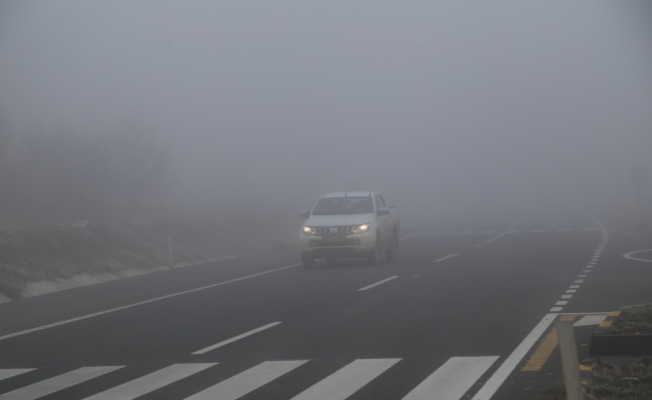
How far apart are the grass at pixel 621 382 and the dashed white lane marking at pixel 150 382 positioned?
3.70m

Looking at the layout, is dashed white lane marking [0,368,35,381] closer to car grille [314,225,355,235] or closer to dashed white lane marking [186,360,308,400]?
dashed white lane marking [186,360,308,400]

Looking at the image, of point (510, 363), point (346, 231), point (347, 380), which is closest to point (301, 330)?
point (347, 380)

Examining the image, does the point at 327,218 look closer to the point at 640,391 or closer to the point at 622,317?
the point at 622,317

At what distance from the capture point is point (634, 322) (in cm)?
813

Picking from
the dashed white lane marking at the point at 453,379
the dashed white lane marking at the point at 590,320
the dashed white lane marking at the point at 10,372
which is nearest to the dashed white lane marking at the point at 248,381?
the dashed white lane marking at the point at 453,379

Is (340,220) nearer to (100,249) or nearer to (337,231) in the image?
(337,231)

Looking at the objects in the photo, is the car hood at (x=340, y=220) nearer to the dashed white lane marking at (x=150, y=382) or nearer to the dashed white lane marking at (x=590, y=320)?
the dashed white lane marking at (x=590, y=320)

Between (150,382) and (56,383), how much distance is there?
0.95 meters

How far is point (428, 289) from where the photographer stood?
14594 millimetres

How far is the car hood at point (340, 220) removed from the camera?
65.7 feet

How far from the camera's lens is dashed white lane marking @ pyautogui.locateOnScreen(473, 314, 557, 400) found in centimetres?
644

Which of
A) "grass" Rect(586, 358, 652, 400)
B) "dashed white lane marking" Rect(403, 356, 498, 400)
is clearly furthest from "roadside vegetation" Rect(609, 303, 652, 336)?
"dashed white lane marking" Rect(403, 356, 498, 400)

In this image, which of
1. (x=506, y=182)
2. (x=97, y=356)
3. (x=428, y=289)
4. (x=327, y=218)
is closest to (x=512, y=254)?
(x=327, y=218)

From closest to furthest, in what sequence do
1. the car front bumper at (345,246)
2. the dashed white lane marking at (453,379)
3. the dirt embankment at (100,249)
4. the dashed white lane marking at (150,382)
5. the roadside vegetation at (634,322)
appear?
the dashed white lane marking at (453,379), the dashed white lane marking at (150,382), the roadside vegetation at (634,322), the dirt embankment at (100,249), the car front bumper at (345,246)
